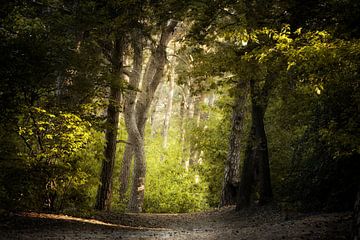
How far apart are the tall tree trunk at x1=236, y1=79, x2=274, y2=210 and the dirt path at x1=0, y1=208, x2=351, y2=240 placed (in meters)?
0.62

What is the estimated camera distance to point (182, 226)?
12.8 m

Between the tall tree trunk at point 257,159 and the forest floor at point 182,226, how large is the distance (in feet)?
1.82

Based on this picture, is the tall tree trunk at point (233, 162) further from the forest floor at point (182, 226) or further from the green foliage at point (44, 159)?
the green foliage at point (44, 159)

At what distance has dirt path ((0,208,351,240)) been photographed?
25.8 feet

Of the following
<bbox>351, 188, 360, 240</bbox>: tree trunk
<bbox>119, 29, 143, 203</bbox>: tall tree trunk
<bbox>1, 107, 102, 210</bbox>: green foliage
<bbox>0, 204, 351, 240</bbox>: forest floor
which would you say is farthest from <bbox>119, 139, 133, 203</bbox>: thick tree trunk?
<bbox>351, 188, 360, 240</bbox>: tree trunk

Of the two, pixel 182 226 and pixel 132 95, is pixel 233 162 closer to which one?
pixel 182 226

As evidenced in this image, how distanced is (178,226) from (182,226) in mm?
135

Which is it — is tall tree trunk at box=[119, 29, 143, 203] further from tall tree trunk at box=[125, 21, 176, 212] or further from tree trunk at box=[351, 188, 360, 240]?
tree trunk at box=[351, 188, 360, 240]

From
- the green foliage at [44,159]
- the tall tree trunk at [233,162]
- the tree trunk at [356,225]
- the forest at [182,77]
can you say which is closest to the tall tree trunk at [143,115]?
the forest at [182,77]

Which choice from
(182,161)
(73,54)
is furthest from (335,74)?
(182,161)

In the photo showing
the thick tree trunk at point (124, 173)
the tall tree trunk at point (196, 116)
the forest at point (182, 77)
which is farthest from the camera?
the tall tree trunk at point (196, 116)

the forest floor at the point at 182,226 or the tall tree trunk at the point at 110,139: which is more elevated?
the tall tree trunk at the point at 110,139

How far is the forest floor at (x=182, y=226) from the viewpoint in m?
7.89

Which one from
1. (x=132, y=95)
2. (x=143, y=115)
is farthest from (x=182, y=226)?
(x=143, y=115)
